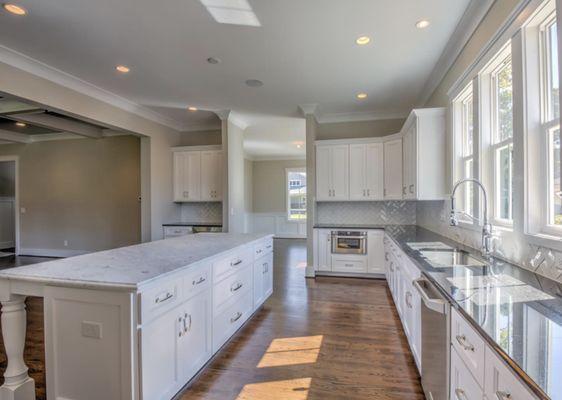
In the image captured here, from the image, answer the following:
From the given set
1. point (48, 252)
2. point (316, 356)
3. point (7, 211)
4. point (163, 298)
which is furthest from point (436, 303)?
point (7, 211)

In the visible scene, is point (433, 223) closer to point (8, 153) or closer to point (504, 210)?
point (504, 210)

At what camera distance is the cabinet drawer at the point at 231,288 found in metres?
2.51

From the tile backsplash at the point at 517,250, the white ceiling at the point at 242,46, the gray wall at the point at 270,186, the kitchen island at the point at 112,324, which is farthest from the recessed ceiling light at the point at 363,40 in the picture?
the gray wall at the point at 270,186

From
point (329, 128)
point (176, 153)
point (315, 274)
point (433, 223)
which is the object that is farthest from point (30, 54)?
point (433, 223)

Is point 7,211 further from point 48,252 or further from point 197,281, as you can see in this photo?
point 197,281

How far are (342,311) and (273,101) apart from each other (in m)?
3.26

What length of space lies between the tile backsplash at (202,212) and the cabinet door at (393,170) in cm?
333

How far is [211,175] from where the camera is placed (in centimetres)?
592

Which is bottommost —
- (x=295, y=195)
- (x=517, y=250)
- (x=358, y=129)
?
(x=517, y=250)

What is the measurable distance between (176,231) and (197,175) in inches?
45.9

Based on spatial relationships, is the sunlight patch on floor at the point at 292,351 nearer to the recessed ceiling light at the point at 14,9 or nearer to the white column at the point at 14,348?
the white column at the point at 14,348

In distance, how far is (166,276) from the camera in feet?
5.92

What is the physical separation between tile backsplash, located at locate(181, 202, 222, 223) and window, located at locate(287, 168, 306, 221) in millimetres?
4420

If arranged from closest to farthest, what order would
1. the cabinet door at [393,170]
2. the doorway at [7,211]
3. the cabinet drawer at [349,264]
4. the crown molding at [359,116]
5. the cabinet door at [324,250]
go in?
the cabinet door at [393,170] < the cabinet drawer at [349,264] < the cabinet door at [324,250] < the crown molding at [359,116] < the doorway at [7,211]
